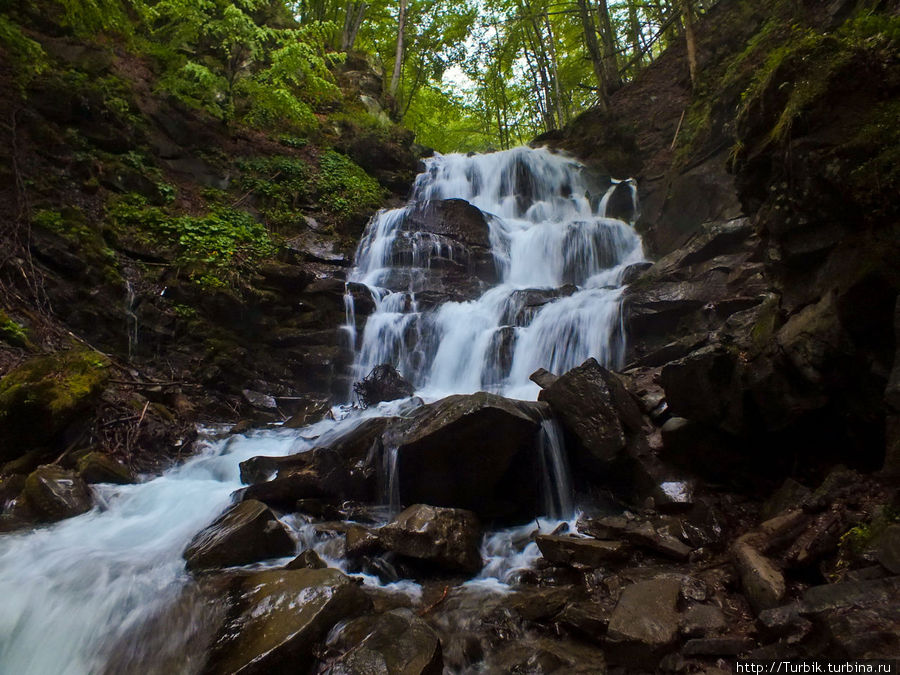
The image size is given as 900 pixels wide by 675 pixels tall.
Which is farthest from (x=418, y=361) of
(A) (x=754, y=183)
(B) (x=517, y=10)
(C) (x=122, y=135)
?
(B) (x=517, y=10)

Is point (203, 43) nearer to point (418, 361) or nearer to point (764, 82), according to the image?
point (418, 361)

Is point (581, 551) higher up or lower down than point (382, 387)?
lower down

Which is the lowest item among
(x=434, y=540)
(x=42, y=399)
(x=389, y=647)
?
(x=389, y=647)

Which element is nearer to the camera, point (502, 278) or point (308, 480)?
point (308, 480)

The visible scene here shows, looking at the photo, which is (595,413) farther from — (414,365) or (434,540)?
(414,365)

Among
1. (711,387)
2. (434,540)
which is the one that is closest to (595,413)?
(711,387)

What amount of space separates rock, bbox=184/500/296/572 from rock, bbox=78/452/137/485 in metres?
1.71

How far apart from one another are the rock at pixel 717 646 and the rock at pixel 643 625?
4.5 inches

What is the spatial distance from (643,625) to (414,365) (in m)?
7.02

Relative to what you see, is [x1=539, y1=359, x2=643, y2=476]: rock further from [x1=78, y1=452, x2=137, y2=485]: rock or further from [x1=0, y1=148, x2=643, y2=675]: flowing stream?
[x1=78, y1=452, x2=137, y2=485]: rock

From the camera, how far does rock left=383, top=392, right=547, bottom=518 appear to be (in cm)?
499

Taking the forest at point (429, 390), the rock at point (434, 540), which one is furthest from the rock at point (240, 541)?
the rock at point (434, 540)

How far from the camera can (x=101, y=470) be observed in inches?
199

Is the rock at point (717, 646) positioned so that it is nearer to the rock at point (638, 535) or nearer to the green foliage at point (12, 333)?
the rock at point (638, 535)
